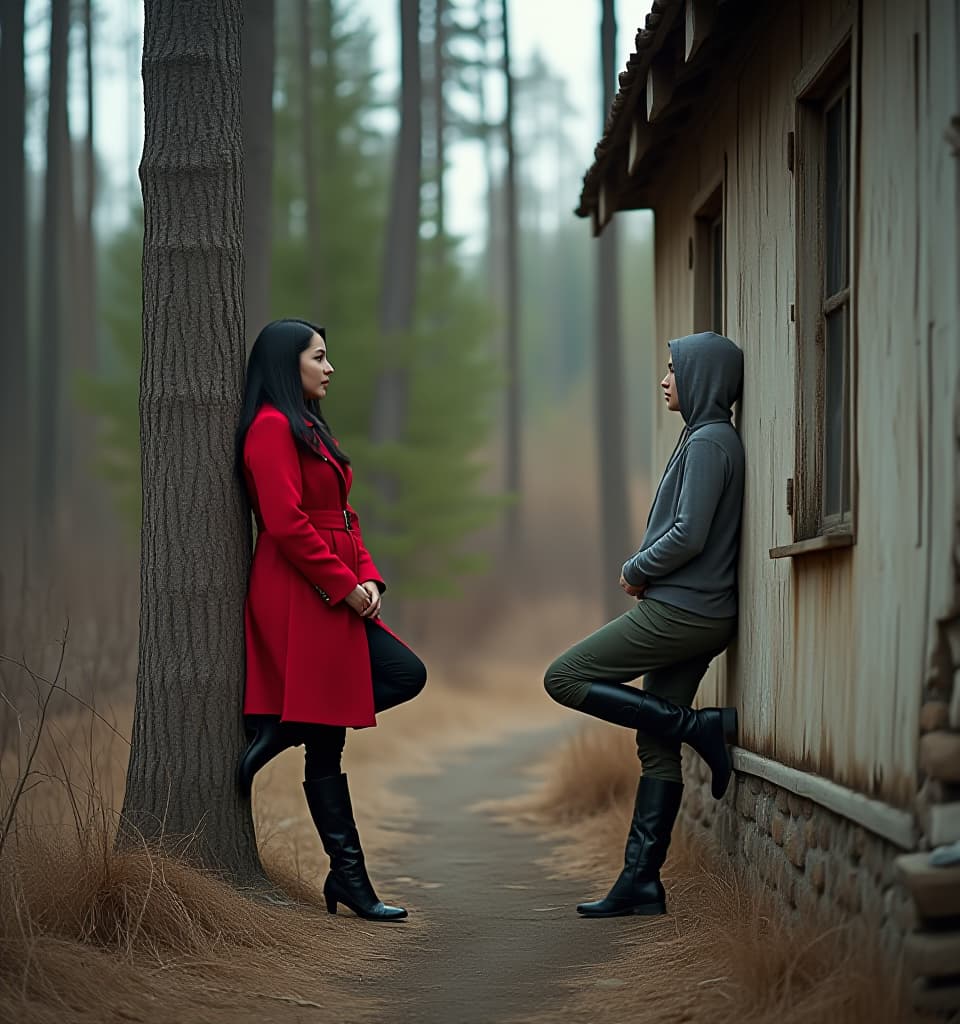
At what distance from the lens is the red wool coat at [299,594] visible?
530 cm

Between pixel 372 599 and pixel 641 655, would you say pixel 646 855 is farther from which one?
pixel 372 599

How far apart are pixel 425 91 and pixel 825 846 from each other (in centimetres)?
2511

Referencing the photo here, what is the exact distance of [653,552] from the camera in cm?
555

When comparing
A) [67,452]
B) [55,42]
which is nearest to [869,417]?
[55,42]

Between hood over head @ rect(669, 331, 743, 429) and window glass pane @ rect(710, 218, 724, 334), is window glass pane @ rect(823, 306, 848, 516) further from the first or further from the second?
window glass pane @ rect(710, 218, 724, 334)

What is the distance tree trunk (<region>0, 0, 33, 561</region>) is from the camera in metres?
17.6

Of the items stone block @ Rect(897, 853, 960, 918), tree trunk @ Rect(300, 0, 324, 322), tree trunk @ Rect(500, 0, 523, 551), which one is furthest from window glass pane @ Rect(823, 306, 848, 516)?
tree trunk @ Rect(500, 0, 523, 551)

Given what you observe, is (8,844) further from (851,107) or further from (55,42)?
(55,42)

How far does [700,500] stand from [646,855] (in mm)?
1394

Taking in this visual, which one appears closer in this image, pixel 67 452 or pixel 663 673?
pixel 663 673

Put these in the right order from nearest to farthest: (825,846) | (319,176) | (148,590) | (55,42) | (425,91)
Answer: (825,846), (148,590), (55,42), (319,176), (425,91)

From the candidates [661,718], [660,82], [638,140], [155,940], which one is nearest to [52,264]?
[638,140]

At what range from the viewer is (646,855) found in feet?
18.5

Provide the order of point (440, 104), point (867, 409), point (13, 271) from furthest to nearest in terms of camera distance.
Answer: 1. point (440, 104)
2. point (13, 271)
3. point (867, 409)
